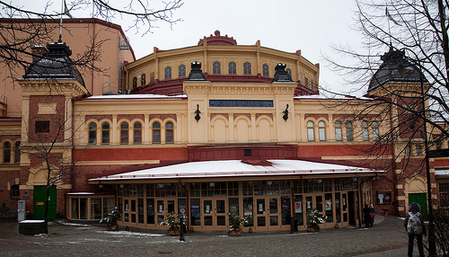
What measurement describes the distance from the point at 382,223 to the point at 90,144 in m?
20.8

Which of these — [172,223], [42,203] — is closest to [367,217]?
[172,223]

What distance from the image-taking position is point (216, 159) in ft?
82.8

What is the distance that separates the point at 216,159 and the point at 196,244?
9412 millimetres

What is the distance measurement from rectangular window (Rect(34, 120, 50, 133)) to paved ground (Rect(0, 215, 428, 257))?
7896mm

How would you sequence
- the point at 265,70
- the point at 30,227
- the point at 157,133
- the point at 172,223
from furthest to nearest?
1. the point at 265,70
2. the point at 157,133
3. the point at 172,223
4. the point at 30,227

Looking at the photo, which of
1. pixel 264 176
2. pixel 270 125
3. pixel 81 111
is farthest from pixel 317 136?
pixel 81 111

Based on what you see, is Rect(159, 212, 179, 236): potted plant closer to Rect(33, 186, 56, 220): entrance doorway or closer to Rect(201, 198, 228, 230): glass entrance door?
Rect(201, 198, 228, 230): glass entrance door

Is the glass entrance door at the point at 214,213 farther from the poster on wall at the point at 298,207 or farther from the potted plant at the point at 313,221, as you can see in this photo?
the potted plant at the point at 313,221

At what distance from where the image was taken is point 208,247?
50.9 feet

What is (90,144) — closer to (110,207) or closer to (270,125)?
(110,207)

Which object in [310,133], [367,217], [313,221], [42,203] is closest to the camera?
[313,221]

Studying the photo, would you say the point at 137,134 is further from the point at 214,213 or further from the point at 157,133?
the point at 214,213

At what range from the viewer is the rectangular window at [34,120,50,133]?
26.1m

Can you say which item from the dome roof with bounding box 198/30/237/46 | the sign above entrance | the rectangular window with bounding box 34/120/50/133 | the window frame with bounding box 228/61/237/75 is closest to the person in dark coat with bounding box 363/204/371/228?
the sign above entrance
